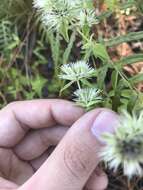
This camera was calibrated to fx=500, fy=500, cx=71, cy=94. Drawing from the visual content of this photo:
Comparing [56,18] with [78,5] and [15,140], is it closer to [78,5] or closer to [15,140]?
[78,5]

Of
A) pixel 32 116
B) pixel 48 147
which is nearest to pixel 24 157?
pixel 48 147

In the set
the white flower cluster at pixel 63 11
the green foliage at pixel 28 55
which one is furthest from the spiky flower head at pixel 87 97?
the green foliage at pixel 28 55

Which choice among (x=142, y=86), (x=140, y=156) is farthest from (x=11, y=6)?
(x=140, y=156)

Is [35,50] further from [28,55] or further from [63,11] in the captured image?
[63,11]

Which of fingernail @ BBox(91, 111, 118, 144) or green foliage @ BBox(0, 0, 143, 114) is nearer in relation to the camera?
fingernail @ BBox(91, 111, 118, 144)

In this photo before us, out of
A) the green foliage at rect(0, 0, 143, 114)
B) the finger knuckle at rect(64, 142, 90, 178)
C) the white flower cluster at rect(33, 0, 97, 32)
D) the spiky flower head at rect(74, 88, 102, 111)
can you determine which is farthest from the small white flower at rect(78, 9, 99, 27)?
the green foliage at rect(0, 0, 143, 114)

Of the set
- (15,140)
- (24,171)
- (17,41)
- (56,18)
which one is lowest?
(24,171)

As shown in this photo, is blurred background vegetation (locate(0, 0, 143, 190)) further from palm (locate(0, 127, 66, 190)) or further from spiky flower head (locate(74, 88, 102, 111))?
spiky flower head (locate(74, 88, 102, 111))

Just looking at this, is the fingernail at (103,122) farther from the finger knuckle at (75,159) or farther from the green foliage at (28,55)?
the green foliage at (28,55)
